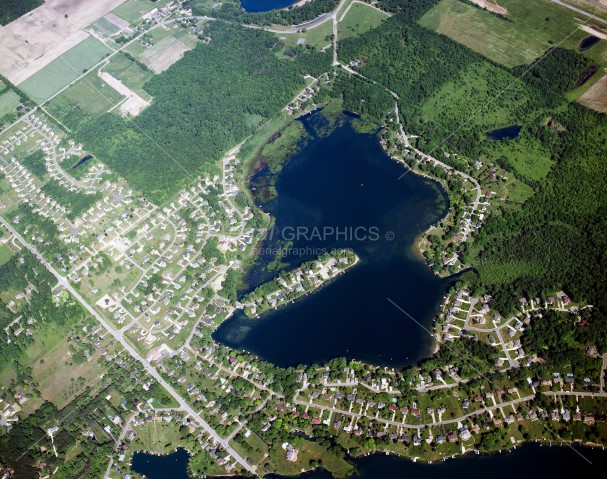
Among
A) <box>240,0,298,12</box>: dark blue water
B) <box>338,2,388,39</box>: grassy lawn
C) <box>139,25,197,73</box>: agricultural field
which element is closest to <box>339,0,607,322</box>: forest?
<box>338,2,388,39</box>: grassy lawn

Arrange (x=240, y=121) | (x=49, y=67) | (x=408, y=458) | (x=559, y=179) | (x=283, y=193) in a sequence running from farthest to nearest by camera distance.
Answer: (x=49, y=67), (x=240, y=121), (x=283, y=193), (x=559, y=179), (x=408, y=458)

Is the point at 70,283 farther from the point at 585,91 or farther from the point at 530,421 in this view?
the point at 585,91

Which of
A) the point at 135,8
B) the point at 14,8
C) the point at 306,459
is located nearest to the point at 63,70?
the point at 135,8

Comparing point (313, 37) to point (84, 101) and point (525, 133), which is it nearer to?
point (525, 133)

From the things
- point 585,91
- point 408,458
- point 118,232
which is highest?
point 585,91

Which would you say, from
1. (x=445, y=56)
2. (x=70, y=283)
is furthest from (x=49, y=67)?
(x=445, y=56)

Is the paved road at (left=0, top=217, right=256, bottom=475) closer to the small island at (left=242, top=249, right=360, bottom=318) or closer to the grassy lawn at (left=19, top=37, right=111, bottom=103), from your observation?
the small island at (left=242, top=249, right=360, bottom=318)
